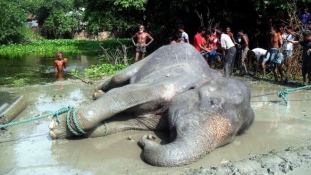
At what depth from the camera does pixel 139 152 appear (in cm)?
492

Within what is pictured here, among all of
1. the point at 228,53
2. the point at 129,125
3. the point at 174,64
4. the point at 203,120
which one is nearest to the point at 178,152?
the point at 203,120

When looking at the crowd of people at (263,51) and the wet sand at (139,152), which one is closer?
the wet sand at (139,152)

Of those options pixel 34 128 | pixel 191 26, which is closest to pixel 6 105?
pixel 34 128

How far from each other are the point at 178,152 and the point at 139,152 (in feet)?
3.05

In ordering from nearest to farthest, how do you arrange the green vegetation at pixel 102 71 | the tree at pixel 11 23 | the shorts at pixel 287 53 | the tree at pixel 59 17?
the shorts at pixel 287 53 → the green vegetation at pixel 102 71 → the tree at pixel 11 23 → the tree at pixel 59 17

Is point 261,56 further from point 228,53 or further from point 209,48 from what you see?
point 209,48

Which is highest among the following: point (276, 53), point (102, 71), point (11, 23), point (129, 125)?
point (11, 23)

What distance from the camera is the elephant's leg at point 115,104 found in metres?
5.09

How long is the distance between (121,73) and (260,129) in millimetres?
2739

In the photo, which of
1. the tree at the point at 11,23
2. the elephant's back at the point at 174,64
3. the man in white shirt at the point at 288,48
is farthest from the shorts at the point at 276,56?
the tree at the point at 11,23

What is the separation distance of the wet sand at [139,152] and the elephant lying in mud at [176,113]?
14 centimetres

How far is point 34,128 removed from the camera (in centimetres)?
606

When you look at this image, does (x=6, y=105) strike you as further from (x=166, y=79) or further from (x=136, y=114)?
(x=166, y=79)

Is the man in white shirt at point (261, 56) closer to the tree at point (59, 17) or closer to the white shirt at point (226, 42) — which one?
the white shirt at point (226, 42)
